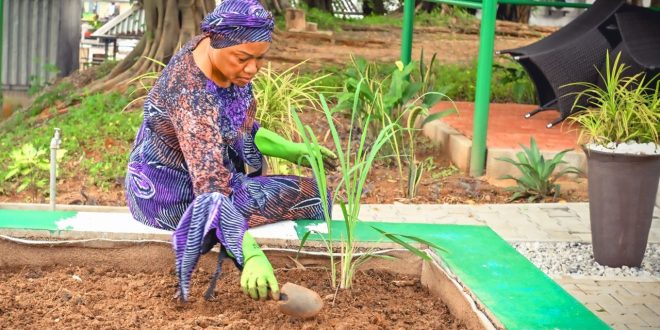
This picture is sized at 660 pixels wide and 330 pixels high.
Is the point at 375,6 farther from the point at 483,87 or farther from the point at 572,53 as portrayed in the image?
the point at 483,87

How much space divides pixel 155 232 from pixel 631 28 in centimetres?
504

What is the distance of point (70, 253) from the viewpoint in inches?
144

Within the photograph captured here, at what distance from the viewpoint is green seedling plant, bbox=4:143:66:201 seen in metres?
6.30


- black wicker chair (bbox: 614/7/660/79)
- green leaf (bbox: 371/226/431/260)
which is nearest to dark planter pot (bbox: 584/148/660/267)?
green leaf (bbox: 371/226/431/260)

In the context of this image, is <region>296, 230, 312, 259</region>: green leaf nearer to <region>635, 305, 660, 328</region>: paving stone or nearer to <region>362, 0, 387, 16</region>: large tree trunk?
<region>635, 305, 660, 328</region>: paving stone

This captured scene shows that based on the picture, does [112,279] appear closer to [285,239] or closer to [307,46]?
[285,239]

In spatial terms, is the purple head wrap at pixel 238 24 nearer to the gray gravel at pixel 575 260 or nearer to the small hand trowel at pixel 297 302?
the small hand trowel at pixel 297 302

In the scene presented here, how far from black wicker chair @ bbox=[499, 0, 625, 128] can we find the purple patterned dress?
429 centimetres

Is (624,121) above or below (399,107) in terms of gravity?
above

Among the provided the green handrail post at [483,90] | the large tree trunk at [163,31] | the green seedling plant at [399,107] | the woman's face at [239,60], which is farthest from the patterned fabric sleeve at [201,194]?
the large tree trunk at [163,31]

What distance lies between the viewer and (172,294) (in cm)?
339

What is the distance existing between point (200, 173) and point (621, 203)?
8.63 ft

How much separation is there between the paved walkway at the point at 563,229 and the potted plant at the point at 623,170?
0.19 m

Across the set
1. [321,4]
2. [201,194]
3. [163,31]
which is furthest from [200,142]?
[321,4]
